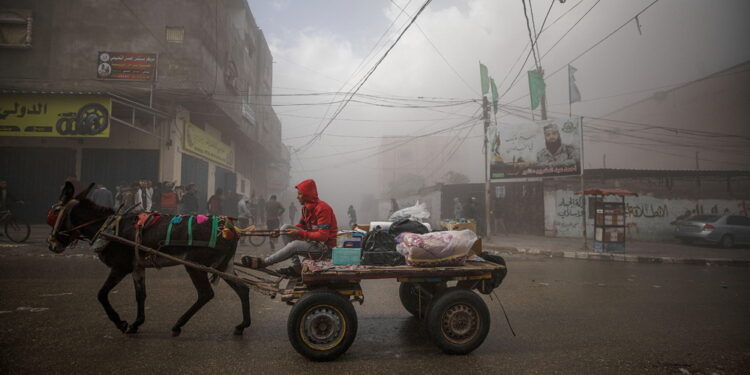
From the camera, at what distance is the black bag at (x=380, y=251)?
12.0ft

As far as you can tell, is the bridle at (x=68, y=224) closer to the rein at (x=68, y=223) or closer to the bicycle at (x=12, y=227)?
the rein at (x=68, y=223)

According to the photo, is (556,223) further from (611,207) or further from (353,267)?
(353,267)

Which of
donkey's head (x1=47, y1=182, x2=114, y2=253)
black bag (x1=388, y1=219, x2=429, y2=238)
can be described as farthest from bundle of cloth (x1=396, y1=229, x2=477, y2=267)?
donkey's head (x1=47, y1=182, x2=114, y2=253)

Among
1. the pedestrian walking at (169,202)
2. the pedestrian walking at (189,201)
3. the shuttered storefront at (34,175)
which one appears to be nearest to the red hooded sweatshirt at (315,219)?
the pedestrian walking at (189,201)

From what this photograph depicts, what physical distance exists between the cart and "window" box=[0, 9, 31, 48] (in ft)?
59.7

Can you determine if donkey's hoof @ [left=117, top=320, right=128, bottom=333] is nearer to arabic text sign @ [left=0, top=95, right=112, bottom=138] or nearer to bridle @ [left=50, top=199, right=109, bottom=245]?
bridle @ [left=50, top=199, right=109, bottom=245]

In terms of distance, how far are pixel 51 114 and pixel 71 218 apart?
45.2 ft

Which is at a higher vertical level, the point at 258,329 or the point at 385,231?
the point at 385,231

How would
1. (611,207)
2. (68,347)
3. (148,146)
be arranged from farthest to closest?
1. (148,146)
2. (611,207)
3. (68,347)

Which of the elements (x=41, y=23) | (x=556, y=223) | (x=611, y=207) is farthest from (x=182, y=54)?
(x=556, y=223)

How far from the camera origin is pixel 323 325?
3451mm

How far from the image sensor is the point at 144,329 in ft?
13.6

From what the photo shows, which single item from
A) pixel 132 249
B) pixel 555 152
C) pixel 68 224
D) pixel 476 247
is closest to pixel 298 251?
pixel 132 249

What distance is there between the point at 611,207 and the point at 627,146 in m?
28.4
